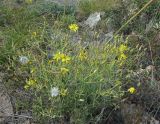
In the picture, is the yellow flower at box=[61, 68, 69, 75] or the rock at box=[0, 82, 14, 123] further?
the rock at box=[0, 82, 14, 123]

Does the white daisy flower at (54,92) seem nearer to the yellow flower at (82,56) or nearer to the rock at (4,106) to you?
the yellow flower at (82,56)

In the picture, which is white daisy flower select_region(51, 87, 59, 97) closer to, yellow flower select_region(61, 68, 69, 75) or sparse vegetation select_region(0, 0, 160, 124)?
sparse vegetation select_region(0, 0, 160, 124)

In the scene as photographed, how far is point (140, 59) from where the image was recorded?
473 cm

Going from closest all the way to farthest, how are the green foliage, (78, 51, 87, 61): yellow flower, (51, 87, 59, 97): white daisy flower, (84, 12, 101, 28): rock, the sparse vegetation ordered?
(51, 87, 59, 97): white daisy flower → the sparse vegetation → (78, 51, 87, 61): yellow flower → (84, 12, 101, 28): rock → the green foliage

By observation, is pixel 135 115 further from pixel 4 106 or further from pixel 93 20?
pixel 93 20

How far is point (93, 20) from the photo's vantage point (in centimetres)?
577

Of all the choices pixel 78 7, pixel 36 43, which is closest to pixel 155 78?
pixel 36 43

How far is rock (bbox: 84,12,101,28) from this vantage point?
18.7 ft

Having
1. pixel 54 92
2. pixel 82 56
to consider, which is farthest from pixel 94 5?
pixel 54 92

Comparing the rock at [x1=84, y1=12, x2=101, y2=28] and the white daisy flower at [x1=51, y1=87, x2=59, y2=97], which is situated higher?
the rock at [x1=84, y1=12, x2=101, y2=28]

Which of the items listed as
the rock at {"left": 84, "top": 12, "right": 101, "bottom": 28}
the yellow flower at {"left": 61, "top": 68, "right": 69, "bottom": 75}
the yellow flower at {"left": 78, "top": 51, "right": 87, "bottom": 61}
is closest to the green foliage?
the rock at {"left": 84, "top": 12, "right": 101, "bottom": 28}

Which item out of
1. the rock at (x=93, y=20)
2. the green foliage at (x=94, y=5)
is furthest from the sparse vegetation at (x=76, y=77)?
the green foliage at (x=94, y=5)

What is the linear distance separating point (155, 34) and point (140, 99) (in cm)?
128

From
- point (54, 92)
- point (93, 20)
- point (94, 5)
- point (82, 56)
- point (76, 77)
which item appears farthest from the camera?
point (94, 5)
